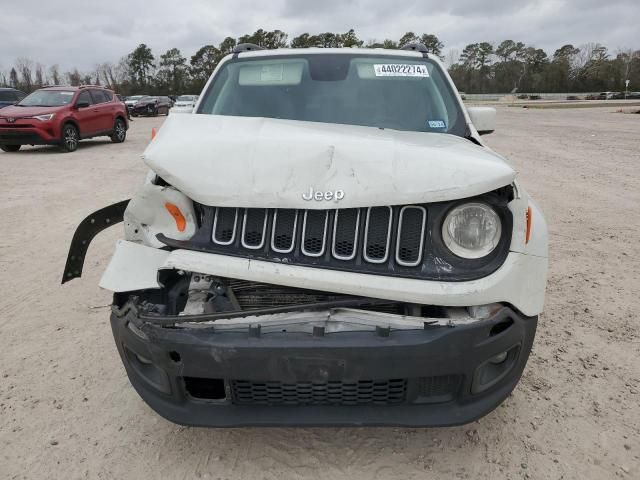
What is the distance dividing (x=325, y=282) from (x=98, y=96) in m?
15.1

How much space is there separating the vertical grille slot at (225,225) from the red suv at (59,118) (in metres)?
12.4

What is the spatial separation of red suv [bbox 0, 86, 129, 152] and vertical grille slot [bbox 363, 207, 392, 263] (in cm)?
1287

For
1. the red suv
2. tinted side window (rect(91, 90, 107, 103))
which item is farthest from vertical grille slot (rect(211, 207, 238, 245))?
tinted side window (rect(91, 90, 107, 103))

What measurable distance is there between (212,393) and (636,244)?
4975 millimetres

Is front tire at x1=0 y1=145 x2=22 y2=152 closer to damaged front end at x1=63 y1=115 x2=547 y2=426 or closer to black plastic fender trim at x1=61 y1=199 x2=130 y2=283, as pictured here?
black plastic fender trim at x1=61 y1=199 x2=130 y2=283

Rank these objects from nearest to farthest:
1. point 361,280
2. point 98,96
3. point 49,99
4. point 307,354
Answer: point 307,354 < point 361,280 < point 49,99 < point 98,96

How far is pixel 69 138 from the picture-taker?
525 inches

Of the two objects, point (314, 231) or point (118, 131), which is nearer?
point (314, 231)

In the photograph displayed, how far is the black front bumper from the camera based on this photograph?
1.94 m

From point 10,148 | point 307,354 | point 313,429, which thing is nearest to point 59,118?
point 10,148

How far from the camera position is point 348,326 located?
2.00 m

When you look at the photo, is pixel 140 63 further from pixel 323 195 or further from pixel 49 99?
pixel 323 195

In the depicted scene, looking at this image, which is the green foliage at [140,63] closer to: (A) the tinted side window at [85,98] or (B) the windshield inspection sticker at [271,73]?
(A) the tinted side window at [85,98]

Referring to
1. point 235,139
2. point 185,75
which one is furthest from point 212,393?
point 185,75
